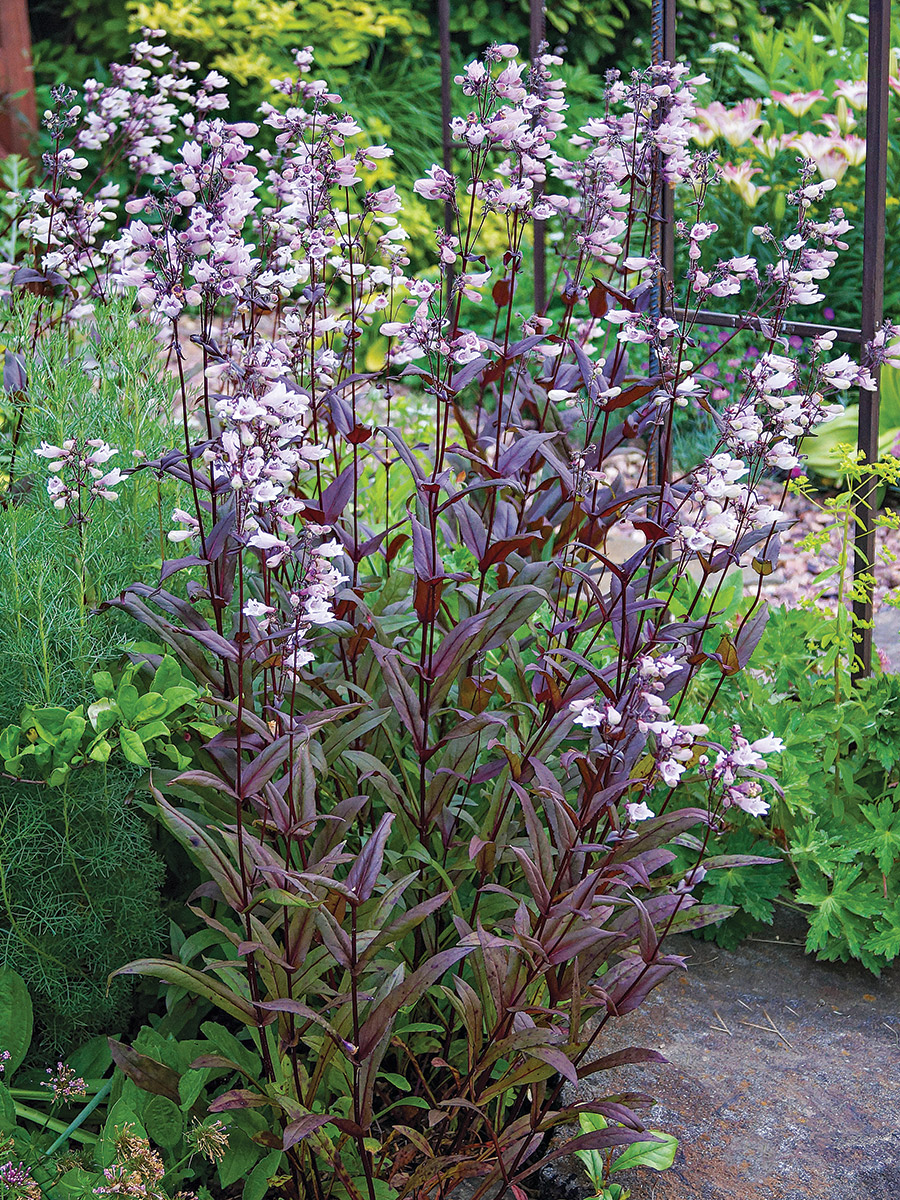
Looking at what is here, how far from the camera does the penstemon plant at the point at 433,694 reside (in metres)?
1.40

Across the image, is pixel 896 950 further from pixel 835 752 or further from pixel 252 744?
pixel 252 744

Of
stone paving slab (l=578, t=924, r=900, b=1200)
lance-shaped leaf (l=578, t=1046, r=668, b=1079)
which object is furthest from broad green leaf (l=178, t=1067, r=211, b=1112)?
stone paving slab (l=578, t=924, r=900, b=1200)

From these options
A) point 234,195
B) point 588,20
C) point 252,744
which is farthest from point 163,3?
point 252,744

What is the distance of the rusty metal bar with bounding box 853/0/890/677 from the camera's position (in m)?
2.18

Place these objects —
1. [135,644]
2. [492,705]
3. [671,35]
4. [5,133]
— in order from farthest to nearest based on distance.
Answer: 1. [5,133]
2. [671,35]
3. [492,705]
4. [135,644]

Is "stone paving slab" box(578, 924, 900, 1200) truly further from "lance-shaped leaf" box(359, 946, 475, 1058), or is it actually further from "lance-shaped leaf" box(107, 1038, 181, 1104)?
"lance-shaped leaf" box(107, 1038, 181, 1104)

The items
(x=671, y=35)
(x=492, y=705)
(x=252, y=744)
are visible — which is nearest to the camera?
(x=252, y=744)

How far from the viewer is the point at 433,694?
1663mm

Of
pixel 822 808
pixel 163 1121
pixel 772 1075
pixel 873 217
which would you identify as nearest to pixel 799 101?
pixel 873 217

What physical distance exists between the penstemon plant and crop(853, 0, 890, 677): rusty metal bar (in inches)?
20.2

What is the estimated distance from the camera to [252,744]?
1512 mm

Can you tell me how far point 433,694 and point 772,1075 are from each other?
85cm

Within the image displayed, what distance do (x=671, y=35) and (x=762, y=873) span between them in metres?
1.83

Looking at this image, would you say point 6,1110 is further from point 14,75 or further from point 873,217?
point 14,75
